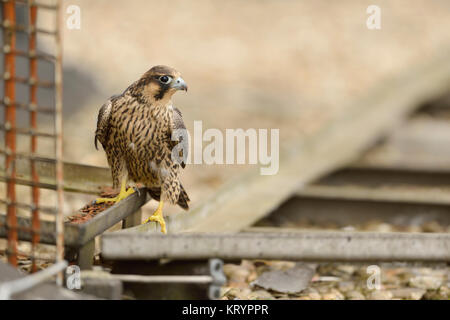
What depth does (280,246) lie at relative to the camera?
8.37 ft

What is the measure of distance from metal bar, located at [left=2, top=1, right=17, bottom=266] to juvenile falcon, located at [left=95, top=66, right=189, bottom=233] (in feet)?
2.20

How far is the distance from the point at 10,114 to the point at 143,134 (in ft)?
2.51

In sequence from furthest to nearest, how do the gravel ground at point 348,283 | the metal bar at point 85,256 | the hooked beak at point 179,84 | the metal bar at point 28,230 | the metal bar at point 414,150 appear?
the metal bar at point 414,150
the gravel ground at point 348,283
the hooked beak at point 179,84
the metal bar at point 85,256
the metal bar at point 28,230

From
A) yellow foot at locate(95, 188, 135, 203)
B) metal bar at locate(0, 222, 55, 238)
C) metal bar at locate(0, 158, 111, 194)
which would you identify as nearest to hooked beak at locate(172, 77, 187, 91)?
yellow foot at locate(95, 188, 135, 203)

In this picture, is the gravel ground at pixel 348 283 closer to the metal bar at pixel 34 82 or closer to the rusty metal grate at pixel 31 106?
the rusty metal grate at pixel 31 106

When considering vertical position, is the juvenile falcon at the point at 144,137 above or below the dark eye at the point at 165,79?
below

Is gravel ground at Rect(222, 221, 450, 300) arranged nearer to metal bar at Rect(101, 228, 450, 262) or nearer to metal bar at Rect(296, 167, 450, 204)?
metal bar at Rect(101, 228, 450, 262)

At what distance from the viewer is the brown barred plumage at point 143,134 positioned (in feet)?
9.53

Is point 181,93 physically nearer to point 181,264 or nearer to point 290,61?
point 290,61

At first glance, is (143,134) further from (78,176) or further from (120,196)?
(78,176)

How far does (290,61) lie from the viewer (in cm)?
1074

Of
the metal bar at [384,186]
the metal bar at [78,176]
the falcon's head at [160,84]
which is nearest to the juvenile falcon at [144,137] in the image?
the falcon's head at [160,84]

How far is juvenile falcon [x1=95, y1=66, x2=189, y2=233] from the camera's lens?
291 cm

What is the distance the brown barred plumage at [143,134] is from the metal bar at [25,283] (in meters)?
0.80
